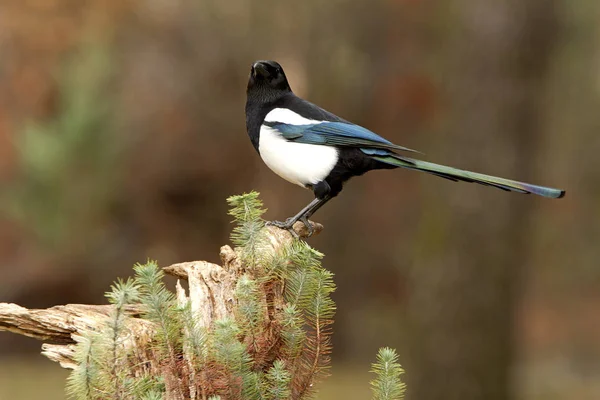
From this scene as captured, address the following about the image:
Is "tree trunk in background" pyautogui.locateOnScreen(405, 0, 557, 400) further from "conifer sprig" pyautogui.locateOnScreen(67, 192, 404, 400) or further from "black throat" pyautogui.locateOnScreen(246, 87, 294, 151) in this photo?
"conifer sprig" pyautogui.locateOnScreen(67, 192, 404, 400)

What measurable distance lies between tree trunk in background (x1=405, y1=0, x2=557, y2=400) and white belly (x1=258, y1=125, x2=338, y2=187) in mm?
2013

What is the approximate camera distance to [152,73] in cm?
680

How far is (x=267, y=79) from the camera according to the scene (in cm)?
258

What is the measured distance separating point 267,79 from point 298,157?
0.29 metres

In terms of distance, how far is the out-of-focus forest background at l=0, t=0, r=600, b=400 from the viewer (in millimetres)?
6039

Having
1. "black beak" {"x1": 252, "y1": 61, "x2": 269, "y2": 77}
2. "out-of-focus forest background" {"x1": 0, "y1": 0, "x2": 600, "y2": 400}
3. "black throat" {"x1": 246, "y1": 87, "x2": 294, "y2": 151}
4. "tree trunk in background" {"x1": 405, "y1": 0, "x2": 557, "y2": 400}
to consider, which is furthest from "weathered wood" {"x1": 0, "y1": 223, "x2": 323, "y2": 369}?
"out-of-focus forest background" {"x1": 0, "y1": 0, "x2": 600, "y2": 400}

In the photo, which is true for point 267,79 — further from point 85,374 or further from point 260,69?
point 85,374

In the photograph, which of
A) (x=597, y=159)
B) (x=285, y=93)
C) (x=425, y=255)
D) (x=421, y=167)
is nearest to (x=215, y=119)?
(x=425, y=255)

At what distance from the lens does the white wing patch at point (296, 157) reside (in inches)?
97.0

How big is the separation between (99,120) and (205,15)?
1381mm

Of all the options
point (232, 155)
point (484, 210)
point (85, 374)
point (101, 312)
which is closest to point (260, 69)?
point (101, 312)

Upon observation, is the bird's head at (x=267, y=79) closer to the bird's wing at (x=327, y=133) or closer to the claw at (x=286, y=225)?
the bird's wing at (x=327, y=133)

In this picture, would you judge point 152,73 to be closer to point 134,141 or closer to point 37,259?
point 134,141

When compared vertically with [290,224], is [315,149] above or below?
above
